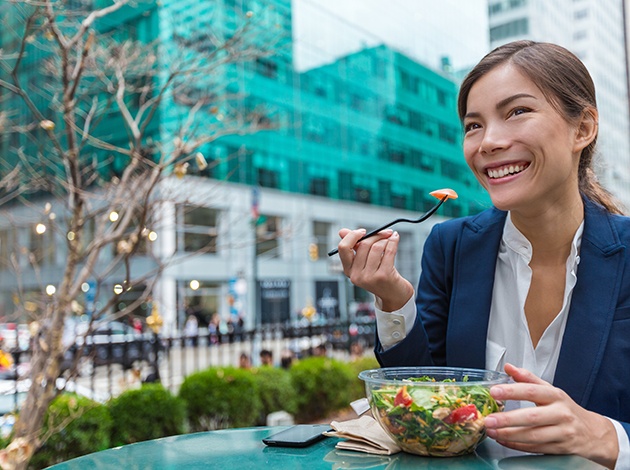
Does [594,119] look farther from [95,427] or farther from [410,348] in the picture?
[95,427]

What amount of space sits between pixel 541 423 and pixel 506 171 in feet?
1.83

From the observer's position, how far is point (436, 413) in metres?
1.07

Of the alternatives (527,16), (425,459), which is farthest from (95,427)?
(527,16)

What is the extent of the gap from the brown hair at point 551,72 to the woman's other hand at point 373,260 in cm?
44

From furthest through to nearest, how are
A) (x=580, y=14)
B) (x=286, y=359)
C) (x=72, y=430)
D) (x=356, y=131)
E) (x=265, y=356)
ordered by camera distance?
(x=356, y=131), (x=580, y=14), (x=286, y=359), (x=265, y=356), (x=72, y=430)

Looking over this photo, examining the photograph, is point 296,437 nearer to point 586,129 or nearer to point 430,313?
point 430,313

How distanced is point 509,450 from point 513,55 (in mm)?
854

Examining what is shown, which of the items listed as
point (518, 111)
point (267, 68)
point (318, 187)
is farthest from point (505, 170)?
point (318, 187)

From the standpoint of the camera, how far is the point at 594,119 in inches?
58.9

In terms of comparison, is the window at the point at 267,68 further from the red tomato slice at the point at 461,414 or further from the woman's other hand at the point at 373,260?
the red tomato slice at the point at 461,414

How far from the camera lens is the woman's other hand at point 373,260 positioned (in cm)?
137

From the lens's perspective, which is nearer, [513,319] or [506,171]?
[506,171]

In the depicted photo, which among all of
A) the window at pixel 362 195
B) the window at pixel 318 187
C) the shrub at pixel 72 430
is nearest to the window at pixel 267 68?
the window at pixel 318 187

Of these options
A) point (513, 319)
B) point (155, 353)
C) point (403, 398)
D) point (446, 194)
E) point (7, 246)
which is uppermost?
point (7, 246)
